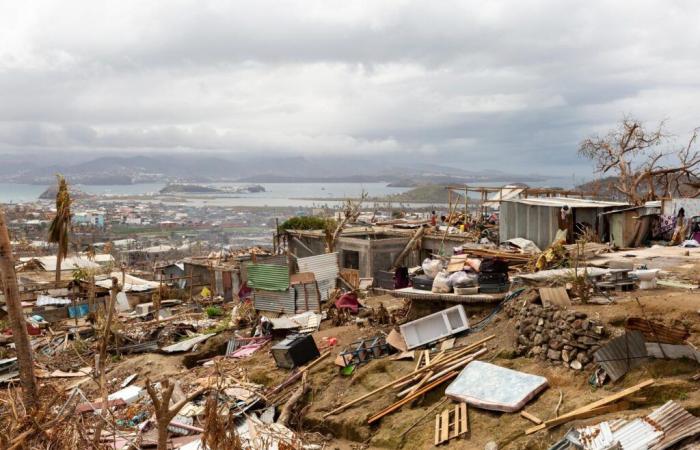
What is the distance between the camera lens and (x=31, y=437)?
21.0 ft

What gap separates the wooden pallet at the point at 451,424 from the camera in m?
10.0

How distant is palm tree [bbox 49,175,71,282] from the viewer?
1041 inches

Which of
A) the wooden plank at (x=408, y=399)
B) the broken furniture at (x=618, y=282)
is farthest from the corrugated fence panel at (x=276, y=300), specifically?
the broken furniture at (x=618, y=282)

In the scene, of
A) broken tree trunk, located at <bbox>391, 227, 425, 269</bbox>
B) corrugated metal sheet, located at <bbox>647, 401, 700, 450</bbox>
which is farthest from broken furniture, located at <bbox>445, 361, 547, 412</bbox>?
broken tree trunk, located at <bbox>391, 227, 425, 269</bbox>

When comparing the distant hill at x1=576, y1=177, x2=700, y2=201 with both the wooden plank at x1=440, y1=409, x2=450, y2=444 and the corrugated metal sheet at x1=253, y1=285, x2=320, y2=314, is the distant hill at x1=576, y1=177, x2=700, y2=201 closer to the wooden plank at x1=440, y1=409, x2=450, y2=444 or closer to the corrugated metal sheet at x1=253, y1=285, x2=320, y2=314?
the corrugated metal sheet at x1=253, y1=285, x2=320, y2=314

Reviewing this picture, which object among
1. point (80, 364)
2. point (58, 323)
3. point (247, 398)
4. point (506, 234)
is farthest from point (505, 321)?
point (58, 323)

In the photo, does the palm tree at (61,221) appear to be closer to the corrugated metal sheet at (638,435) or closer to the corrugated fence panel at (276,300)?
the corrugated fence panel at (276,300)

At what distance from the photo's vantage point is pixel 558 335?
426 inches

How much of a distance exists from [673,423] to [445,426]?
11.5 feet

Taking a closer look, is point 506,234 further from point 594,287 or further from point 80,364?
point 80,364

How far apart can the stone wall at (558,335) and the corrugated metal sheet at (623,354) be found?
0.37 metres

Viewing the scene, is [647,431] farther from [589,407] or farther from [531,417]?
[531,417]

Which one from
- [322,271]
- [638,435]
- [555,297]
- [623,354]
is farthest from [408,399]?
[322,271]

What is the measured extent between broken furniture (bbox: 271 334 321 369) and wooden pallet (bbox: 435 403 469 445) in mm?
4330
